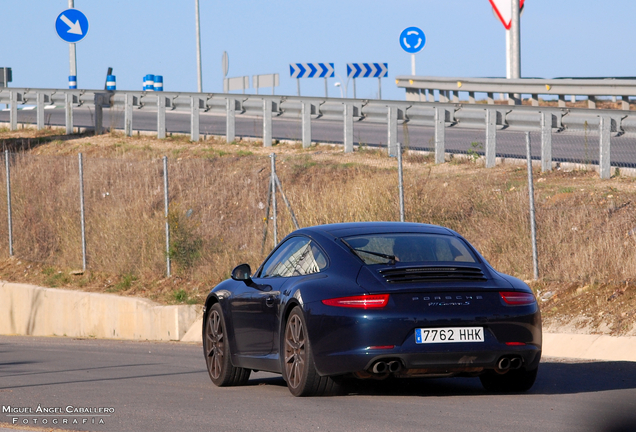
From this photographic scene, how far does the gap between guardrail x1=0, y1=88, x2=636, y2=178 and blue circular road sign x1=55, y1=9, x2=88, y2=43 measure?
2534mm

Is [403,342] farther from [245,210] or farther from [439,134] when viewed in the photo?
[439,134]

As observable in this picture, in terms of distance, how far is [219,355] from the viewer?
9.85m

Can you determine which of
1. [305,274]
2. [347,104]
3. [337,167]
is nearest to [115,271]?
[337,167]

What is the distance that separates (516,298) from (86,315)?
1311 centimetres

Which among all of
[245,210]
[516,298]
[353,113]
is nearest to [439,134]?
[353,113]

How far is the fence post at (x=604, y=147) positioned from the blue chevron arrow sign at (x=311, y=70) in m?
28.4

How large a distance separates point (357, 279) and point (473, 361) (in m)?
1.02

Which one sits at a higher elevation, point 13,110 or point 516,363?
point 13,110

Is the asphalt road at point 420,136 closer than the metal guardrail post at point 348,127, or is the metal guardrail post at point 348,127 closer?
the asphalt road at point 420,136

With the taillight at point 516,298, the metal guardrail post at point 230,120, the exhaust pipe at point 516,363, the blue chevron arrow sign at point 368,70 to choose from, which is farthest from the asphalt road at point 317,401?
the blue chevron arrow sign at point 368,70

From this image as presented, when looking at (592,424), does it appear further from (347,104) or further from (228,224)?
(347,104)

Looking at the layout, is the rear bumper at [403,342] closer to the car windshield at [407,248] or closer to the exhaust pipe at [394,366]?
the exhaust pipe at [394,366]

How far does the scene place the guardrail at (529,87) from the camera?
98.9ft

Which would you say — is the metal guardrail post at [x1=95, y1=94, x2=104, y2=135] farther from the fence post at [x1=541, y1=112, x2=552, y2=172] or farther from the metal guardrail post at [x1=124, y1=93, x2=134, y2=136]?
the fence post at [x1=541, y1=112, x2=552, y2=172]
